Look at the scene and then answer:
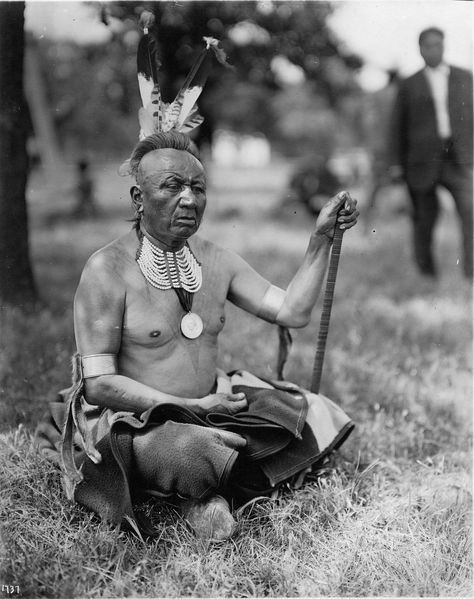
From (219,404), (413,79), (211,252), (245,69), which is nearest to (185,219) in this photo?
(211,252)

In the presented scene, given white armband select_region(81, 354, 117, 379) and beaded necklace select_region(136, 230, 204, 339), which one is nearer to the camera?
white armband select_region(81, 354, 117, 379)

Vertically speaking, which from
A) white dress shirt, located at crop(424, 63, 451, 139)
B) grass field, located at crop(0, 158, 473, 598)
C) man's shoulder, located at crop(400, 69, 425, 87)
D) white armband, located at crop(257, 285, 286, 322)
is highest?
man's shoulder, located at crop(400, 69, 425, 87)

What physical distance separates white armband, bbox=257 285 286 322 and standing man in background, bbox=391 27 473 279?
301cm

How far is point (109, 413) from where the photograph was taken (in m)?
2.97

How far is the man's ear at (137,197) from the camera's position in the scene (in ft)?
9.73

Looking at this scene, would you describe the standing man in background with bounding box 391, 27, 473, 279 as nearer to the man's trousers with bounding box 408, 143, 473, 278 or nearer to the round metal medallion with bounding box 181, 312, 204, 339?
the man's trousers with bounding box 408, 143, 473, 278

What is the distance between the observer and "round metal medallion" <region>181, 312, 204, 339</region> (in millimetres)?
3008

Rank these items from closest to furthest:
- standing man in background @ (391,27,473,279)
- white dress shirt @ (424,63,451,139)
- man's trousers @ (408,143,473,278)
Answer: standing man in background @ (391,27,473,279), white dress shirt @ (424,63,451,139), man's trousers @ (408,143,473,278)

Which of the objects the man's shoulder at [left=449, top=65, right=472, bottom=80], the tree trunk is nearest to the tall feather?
the tree trunk

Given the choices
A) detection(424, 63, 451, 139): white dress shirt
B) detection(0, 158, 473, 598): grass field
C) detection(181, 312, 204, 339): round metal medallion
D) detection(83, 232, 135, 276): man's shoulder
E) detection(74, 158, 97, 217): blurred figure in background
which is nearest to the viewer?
detection(0, 158, 473, 598): grass field

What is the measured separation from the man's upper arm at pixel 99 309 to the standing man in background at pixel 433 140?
142 inches

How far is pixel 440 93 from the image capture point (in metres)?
6.52

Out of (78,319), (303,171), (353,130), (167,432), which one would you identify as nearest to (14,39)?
(78,319)

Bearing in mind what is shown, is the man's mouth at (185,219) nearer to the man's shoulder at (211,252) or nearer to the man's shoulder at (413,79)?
the man's shoulder at (211,252)
